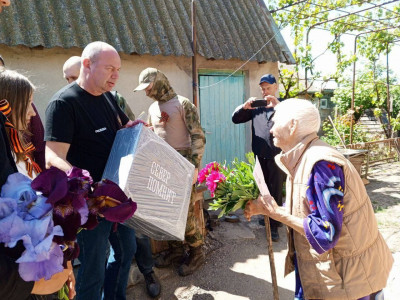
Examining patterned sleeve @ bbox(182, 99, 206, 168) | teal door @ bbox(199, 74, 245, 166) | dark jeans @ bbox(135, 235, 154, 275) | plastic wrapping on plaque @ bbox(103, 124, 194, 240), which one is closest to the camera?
plastic wrapping on plaque @ bbox(103, 124, 194, 240)

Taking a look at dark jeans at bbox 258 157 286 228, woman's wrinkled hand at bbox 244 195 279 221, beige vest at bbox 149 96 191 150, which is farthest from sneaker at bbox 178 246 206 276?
woman's wrinkled hand at bbox 244 195 279 221

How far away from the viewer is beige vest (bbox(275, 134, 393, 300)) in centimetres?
169

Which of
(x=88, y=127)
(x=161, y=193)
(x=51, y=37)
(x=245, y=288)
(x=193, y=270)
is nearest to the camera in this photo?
(x=161, y=193)

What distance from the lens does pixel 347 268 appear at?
174 centimetres

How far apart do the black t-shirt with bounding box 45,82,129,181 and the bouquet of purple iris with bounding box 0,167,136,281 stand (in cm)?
96

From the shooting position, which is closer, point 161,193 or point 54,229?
point 54,229

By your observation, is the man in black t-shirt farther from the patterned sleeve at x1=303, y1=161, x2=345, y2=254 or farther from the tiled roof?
the tiled roof

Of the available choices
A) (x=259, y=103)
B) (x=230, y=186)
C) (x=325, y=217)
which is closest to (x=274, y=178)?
(x=259, y=103)

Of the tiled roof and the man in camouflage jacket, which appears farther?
the tiled roof

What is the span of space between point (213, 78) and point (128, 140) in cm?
401

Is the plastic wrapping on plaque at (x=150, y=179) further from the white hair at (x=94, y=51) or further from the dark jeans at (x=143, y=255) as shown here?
the dark jeans at (x=143, y=255)

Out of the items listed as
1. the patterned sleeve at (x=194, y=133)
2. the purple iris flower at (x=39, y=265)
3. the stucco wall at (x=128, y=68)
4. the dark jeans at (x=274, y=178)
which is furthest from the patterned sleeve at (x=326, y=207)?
the stucco wall at (x=128, y=68)

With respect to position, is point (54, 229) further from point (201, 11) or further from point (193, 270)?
point (201, 11)

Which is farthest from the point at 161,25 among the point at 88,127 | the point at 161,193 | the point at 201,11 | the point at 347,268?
the point at 347,268
